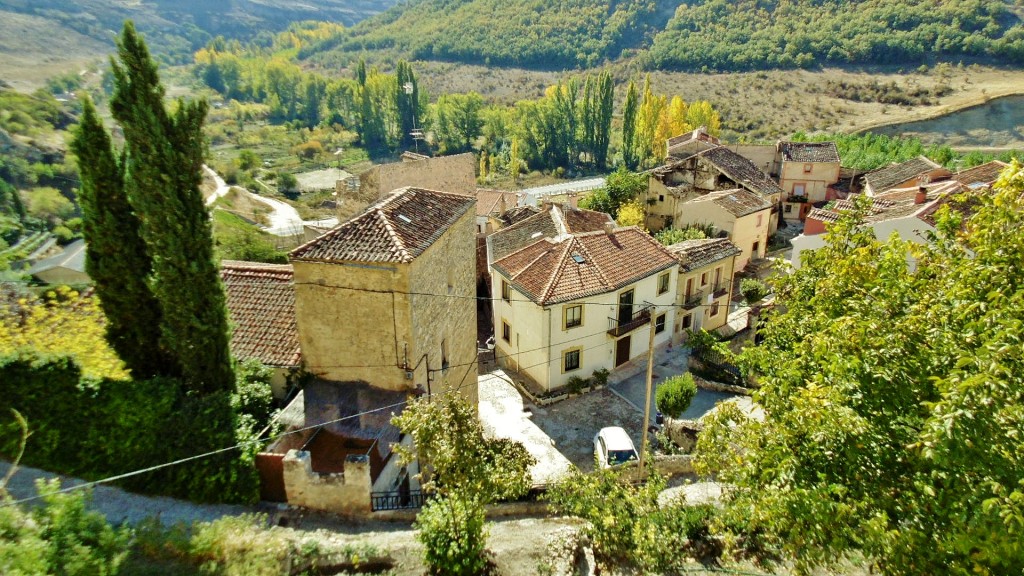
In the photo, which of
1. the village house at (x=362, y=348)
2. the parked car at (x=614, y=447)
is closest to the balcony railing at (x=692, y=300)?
the parked car at (x=614, y=447)

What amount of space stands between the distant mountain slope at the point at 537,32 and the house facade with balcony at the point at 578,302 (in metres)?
126

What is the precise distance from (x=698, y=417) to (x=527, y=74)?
135005 millimetres

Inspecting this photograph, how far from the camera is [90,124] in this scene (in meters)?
14.0

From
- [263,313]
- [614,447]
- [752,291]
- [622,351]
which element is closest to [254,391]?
[263,313]

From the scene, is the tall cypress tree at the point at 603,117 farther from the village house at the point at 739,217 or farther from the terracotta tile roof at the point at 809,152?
the village house at the point at 739,217

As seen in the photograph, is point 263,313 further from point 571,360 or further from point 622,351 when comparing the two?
point 622,351

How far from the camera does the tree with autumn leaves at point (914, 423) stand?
680 cm

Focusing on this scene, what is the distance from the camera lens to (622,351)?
27109 millimetres

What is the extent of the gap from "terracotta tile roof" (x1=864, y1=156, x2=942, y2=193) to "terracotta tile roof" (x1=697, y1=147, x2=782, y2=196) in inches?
275

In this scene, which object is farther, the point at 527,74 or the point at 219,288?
the point at 527,74

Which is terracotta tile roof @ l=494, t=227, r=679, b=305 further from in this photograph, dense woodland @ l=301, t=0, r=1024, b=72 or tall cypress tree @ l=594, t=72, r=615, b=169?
dense woodland @ l=301, t=0, r=1024, b=72

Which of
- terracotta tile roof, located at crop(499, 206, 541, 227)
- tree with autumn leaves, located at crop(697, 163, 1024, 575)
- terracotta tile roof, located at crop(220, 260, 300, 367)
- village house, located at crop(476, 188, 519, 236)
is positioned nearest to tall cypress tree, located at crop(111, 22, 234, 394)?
terracotta tile roof, located at crop(220, 260, 300, 367)

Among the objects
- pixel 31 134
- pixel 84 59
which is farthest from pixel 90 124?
pixel 84 59

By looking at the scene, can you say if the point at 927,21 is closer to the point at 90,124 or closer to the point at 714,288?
the point at 714,288
